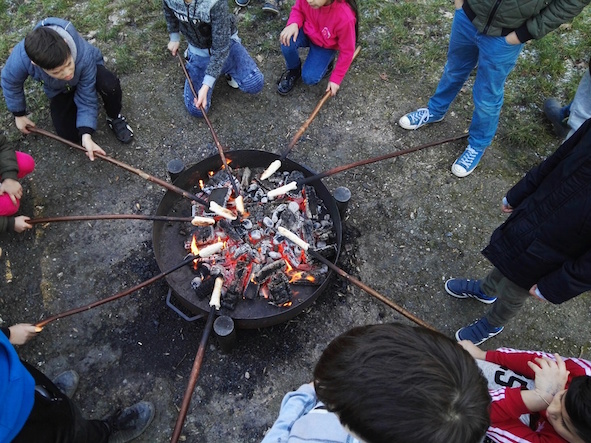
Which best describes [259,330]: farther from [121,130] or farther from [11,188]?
[121,130]

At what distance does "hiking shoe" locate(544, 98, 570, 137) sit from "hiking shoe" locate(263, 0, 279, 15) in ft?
9.99

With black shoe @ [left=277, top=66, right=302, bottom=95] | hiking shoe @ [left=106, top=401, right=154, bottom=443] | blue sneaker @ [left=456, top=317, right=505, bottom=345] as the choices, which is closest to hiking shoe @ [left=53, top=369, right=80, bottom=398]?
hiking shoe @ [left=106, top=401, right=154, bottom=443]

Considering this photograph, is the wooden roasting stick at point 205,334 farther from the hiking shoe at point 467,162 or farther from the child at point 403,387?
the hiking shoe at point 467,162

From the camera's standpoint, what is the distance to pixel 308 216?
3539 millimetres

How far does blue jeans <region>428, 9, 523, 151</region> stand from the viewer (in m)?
3.26

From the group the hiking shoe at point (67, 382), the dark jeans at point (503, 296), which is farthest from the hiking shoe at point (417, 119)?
the hiking shoe at point (67, 382)

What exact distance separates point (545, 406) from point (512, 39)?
243 cm

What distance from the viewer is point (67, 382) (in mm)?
3031

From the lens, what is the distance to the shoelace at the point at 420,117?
4.30m

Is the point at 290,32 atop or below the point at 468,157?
atop

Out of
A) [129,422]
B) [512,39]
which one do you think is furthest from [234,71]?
[129,422]

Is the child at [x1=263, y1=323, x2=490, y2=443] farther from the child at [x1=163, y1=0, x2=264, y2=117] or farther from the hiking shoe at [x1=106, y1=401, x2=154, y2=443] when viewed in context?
the child at [x1=163, y1=0, x2=264, y2=117]

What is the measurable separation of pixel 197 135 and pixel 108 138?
0.84 meters

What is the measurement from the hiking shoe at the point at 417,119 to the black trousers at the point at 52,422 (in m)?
3.57
